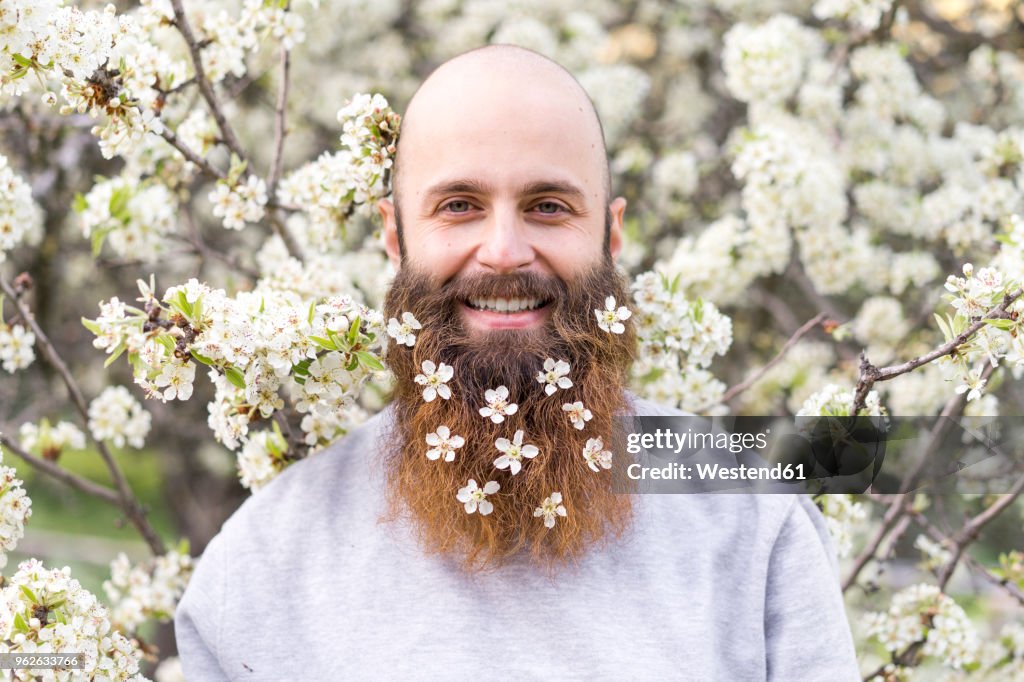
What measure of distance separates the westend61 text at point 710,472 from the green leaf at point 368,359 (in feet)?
2.09

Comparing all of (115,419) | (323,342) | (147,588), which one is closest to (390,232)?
(323,342)

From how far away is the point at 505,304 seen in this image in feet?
6.55

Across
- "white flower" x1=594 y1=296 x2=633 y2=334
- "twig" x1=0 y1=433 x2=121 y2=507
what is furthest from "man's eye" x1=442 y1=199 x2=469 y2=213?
"twig" x1=0 y1=433 x2=121 y2=507

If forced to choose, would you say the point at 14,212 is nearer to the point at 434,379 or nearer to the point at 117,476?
the point at 117,476

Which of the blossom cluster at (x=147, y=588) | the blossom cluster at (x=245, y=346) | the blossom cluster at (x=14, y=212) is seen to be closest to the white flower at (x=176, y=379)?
the blossom cluster at (x=245, y=346)

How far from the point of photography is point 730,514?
206 cm

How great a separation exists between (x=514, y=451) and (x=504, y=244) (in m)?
0.44

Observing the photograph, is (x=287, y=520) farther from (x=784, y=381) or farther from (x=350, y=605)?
(x=784, y=381)

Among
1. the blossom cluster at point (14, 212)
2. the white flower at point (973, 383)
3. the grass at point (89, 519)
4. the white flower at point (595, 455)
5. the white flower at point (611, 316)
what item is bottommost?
the white flower at point (595, 455)

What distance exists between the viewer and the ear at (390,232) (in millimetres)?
2270

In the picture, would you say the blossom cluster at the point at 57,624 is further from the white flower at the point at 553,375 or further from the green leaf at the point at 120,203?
the green leaf at the point at 120,203

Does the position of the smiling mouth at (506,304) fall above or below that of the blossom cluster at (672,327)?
below

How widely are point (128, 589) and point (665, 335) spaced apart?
1.81 metres

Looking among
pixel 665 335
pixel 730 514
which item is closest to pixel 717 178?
pixel 665 335
